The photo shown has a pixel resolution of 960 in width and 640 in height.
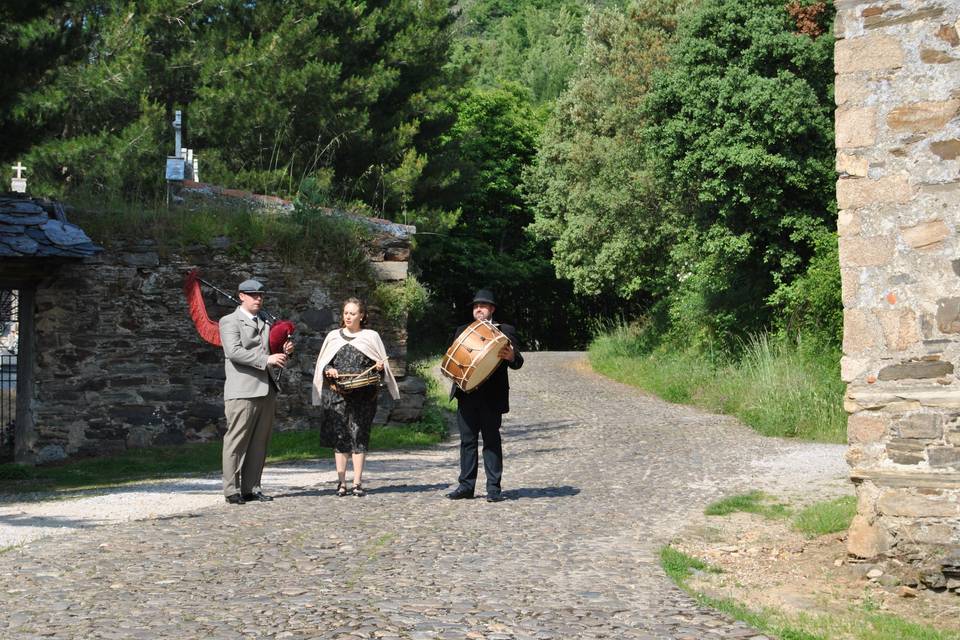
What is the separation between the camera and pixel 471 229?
1540 inches

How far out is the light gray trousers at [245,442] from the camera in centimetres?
928

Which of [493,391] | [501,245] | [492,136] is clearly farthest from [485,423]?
[492,136]

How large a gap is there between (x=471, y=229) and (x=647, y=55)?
38.6ft

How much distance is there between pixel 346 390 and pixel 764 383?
891 cm

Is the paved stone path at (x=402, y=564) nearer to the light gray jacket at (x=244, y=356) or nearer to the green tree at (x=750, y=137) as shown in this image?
the light gray jacket at (x=244, y=356)

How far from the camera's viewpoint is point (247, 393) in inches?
370

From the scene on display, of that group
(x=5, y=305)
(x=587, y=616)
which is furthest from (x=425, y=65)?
(x=587, y=616)

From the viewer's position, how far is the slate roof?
12222 millimetres

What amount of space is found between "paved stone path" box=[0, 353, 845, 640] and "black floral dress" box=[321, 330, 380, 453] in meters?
0.52

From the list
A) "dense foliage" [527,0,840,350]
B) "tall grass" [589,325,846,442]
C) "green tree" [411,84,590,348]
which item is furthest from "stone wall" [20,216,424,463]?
"green tree" [411,84,590,348]

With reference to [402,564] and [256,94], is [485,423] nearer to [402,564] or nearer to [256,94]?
[402,564]

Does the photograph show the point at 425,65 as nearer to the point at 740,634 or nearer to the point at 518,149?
the point at 518,149

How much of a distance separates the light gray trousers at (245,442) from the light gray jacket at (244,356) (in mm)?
80

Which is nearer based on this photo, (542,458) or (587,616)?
(587,616)
